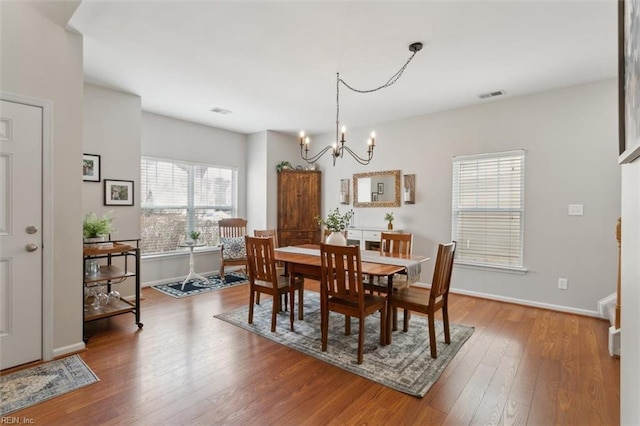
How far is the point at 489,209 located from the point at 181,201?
481cm

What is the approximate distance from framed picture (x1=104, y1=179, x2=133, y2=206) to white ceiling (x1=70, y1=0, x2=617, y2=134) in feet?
3.89

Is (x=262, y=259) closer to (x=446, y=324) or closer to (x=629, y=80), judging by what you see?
(x=446, y=324)

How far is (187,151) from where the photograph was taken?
17.5ft

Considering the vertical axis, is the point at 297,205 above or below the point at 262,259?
above

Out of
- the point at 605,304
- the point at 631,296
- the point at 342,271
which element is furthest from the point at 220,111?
the point at 605,304

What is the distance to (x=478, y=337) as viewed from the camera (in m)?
3.04

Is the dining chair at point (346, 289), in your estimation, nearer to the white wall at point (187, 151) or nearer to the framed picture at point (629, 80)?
the framed picture at point (629, 80)

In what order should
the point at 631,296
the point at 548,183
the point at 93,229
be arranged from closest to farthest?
the point at 631,296 → the point at 93,229 → the point at 548,183

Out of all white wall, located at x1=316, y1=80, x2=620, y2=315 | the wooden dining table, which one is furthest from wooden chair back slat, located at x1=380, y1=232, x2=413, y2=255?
white wall, located at x1=316, y1=80, x2=620, y2=315

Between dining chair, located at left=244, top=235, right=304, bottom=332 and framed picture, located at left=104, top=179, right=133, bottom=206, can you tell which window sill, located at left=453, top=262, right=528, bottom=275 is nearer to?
dining chair, located at left=244, top=235, right=304, bottom=332

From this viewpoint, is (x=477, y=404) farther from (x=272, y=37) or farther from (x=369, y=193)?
(x=369, y=193)

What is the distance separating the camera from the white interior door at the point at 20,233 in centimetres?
232

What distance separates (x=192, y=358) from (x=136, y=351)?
536mm

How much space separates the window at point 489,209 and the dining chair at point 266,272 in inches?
105
